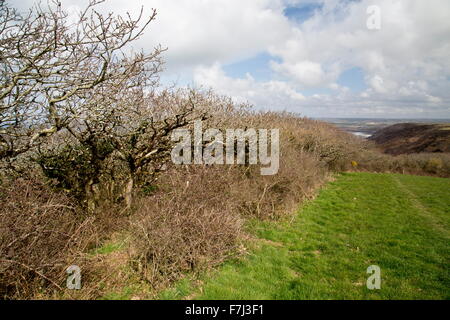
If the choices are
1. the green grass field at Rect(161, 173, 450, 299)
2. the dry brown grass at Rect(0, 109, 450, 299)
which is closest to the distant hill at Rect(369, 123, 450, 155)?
the green grass field at Rect(161, 173, 450, 299)

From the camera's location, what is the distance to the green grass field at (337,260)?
4457 millimetres

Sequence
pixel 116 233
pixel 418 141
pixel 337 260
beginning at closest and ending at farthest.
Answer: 1. pixel 337 260
2. pixel 116 233
3. pixel 418 141

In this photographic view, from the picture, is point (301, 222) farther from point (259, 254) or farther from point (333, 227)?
point (259, 254)

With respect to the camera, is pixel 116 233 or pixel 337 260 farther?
A: pixel 116 233

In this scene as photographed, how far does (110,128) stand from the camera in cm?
719

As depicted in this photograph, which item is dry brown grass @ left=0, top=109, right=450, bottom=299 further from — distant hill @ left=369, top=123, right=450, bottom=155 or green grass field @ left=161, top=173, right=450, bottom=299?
distant hill @ left=369, top=123, right=450, bottom=155

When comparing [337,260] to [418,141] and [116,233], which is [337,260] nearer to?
[116,233]

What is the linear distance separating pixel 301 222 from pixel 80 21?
27.8 feet

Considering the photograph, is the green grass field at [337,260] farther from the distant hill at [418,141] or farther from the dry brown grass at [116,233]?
the distant hill at [418,141]

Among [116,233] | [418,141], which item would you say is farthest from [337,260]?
[418,141]

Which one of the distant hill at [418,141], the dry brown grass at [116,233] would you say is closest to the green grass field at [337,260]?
the dry brown grass at [116,233]

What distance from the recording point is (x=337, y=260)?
5824 millimetres

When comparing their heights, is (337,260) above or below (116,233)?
below

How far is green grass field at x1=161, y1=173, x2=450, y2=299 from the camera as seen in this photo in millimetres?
4457
